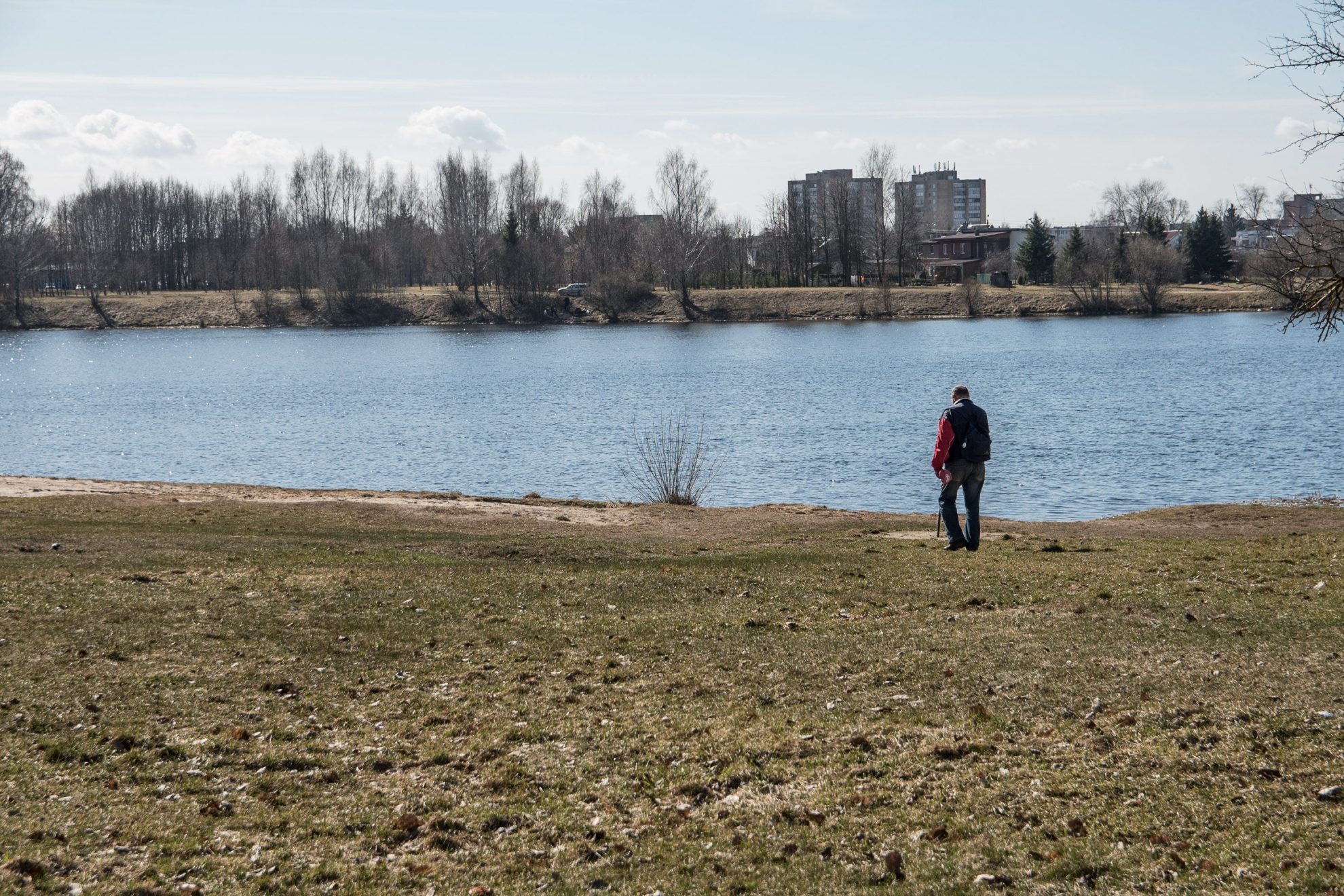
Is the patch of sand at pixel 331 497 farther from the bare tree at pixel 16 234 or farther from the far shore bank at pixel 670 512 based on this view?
the bare tree at pixel 16 234

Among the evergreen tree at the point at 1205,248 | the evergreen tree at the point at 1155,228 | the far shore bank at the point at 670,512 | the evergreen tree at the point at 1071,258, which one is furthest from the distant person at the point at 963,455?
the evergreen tree at the point at 1155,228

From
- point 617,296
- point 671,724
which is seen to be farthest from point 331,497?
point 617,296

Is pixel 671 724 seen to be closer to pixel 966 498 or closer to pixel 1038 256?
pixel 966 498

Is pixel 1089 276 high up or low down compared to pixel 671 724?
up

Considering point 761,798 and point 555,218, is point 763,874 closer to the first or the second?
point 761,798

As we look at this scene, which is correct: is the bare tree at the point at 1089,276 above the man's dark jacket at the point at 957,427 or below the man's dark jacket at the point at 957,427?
above

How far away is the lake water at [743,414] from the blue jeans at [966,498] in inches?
463

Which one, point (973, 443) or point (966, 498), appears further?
point (966, 498)

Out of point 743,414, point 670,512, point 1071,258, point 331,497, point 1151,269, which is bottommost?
point 670,512

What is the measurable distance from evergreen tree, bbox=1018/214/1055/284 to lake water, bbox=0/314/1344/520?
29436 mm

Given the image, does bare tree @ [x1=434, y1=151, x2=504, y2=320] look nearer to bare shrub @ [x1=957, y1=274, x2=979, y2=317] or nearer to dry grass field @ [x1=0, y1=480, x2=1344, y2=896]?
bare shrub @ [x1=957, y1=274, x2=979, y2=317]

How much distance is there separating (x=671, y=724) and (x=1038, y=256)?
12929 cm

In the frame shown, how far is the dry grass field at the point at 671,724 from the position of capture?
23.1ft

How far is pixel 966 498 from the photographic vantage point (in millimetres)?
18328
